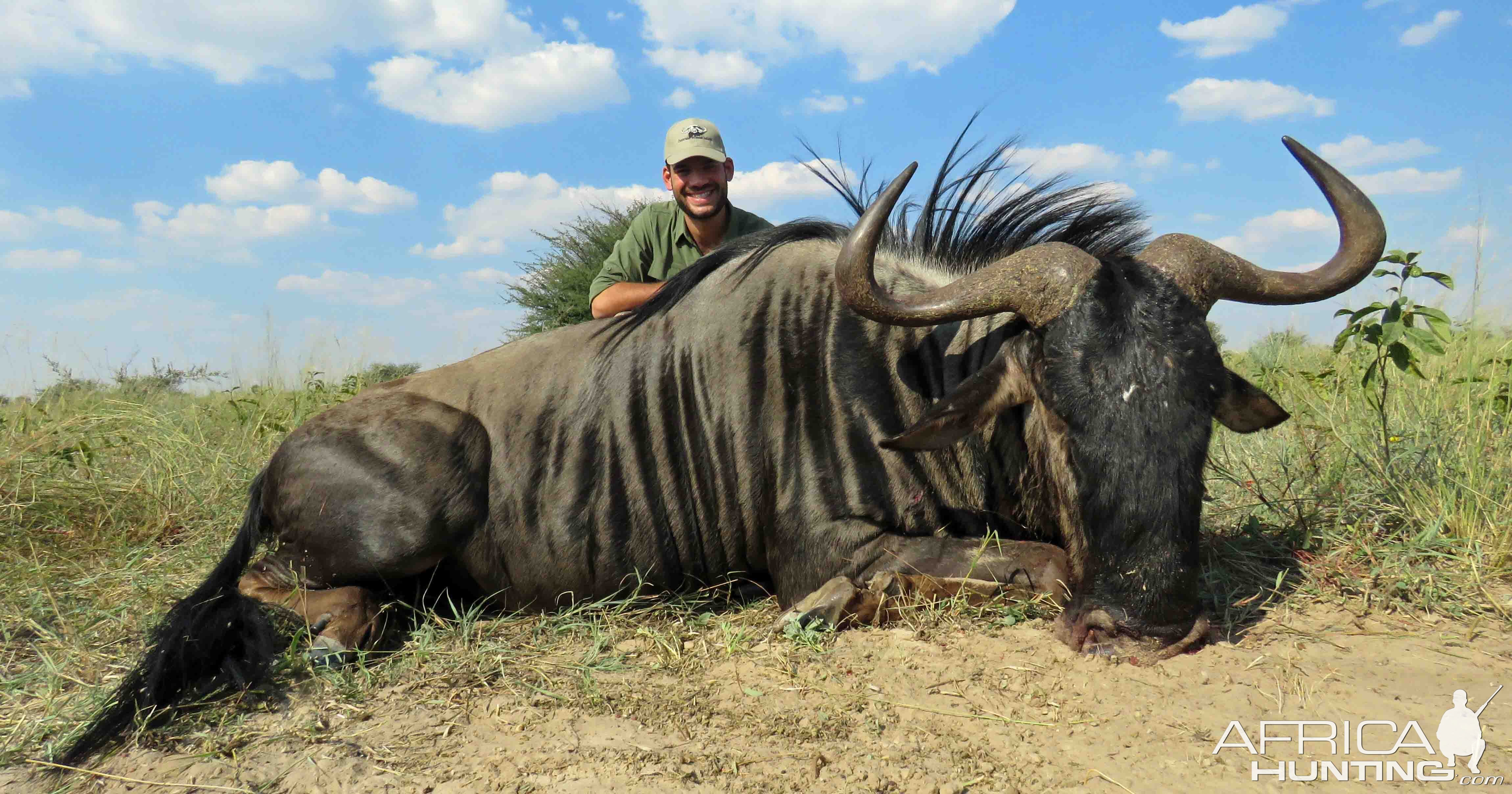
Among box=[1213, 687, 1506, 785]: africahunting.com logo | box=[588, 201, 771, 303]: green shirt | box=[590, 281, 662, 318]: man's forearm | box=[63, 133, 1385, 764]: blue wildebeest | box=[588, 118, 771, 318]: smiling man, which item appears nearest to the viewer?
box=[1213, 687, 1506, 785]: africahunting.com logo

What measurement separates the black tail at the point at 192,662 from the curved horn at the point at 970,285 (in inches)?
85.4

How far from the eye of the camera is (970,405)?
2.83 m

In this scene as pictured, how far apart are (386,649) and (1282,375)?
19.9ft

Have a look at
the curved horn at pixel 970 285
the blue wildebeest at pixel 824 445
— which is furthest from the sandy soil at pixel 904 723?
the curved horn at pixel 970 285

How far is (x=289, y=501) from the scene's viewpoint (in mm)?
3352

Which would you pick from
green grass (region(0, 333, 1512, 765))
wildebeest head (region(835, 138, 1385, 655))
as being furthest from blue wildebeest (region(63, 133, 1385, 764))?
green grass (region(0, 333, 1512, 765))

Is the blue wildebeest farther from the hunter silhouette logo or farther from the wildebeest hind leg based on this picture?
the hunter silhouette logo

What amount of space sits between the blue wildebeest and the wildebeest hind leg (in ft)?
0.03

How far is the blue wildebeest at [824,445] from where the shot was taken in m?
2.57

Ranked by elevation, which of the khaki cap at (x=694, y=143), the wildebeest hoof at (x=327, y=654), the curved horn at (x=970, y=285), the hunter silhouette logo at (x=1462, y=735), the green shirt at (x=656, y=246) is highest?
the khaki cap at (x=694, y=143)

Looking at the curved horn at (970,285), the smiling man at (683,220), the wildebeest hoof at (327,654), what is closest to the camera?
the curved horn at (970,285)

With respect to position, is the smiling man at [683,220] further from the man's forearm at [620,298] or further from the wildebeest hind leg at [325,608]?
the wildebeest hind leg at [325,608]

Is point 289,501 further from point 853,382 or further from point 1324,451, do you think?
point 1324,451

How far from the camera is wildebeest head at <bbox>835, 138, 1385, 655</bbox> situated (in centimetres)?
250
